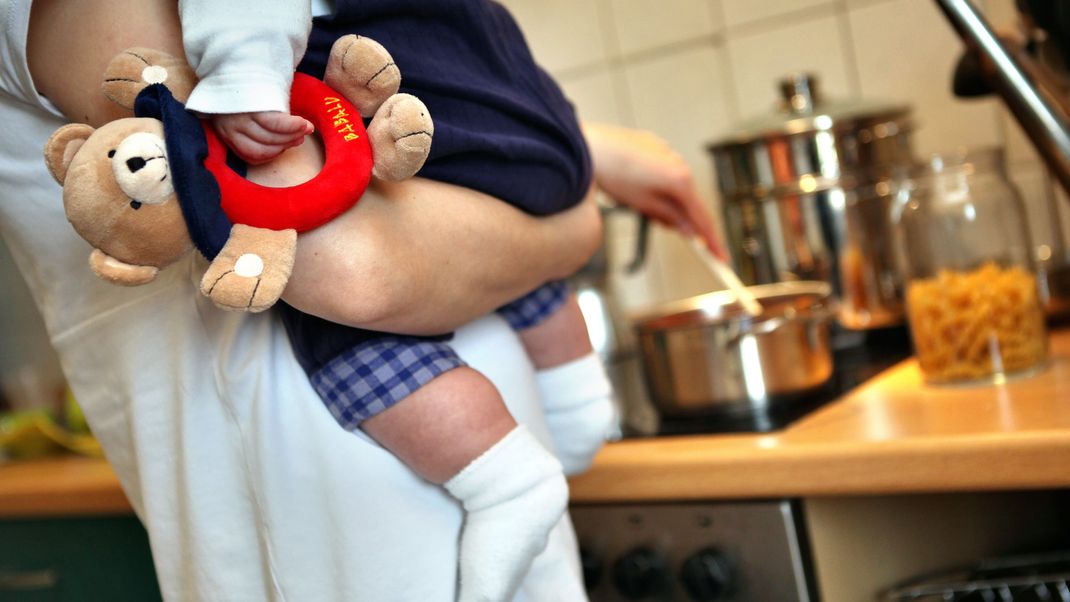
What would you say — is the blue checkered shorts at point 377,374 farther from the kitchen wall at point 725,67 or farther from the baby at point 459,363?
the kitchen wall at point 725,67

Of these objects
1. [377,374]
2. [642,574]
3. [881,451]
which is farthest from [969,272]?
[377,374]

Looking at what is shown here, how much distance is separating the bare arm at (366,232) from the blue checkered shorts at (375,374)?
13 mm

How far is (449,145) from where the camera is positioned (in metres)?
0.57

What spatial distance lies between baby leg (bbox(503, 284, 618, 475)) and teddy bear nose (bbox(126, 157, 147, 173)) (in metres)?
0.30

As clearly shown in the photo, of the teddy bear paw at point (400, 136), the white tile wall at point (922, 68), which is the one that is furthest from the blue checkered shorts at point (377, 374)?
the white tile wall at point (922, 68)

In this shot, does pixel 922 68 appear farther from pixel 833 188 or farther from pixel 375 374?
pixel 375 374

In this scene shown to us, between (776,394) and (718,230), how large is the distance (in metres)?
0.57

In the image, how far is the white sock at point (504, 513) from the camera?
0.58m

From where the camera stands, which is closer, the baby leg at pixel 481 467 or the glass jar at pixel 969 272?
the baby leg at pixel 481 467

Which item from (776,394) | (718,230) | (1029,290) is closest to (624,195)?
(776,394)

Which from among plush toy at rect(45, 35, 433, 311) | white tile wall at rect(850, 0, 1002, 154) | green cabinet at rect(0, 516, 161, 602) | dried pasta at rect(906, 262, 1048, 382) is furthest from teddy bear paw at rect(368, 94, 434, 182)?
white tile wall at rect(850, 0, 1002, 154)

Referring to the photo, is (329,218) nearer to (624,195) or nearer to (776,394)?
(624,195)

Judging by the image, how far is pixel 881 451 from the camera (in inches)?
30.4

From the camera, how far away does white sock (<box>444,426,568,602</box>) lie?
0.58 metres
